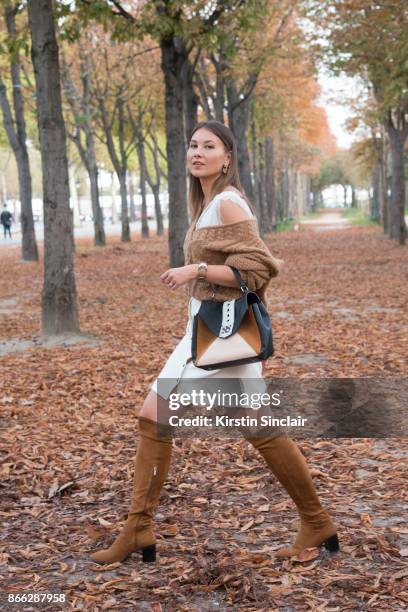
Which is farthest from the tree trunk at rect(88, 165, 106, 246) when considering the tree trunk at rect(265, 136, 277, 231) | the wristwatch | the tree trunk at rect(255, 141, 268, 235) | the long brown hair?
the wristwatch

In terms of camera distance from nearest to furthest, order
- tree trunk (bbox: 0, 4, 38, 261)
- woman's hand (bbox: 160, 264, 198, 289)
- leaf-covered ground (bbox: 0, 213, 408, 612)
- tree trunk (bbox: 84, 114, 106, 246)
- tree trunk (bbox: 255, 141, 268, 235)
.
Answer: woman's hand (bbox: 160, 264, 198, 289)
leaf-covered ground (bbox: 0, 213, 408, 612)
tree trunk (bbox: 0, 4, 38, 261)
tree trunk (bbox: 84, 114, 106, 246)
tree trunk (bbox: 255, 141, 268, 235)

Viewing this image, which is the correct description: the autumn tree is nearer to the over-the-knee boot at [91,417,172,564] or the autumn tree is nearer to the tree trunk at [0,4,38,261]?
the tree trunk at [0,4,38,261]

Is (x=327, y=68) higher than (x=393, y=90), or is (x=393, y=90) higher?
(x=327, y=68)

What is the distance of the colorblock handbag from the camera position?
3.47m

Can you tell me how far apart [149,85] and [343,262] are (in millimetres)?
12811

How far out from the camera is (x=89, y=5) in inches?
498

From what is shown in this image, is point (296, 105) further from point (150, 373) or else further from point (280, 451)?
point (280, 451)

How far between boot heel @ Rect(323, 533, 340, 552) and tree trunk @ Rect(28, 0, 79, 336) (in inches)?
270

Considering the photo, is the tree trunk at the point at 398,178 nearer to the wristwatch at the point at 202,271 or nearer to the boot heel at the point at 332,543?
the boot heel at the point at 332,543

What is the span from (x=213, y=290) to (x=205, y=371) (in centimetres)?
35

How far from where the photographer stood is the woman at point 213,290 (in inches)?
140

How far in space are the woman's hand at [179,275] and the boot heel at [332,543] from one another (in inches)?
56.5

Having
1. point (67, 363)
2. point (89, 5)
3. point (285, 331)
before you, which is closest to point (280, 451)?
point (67, 363)

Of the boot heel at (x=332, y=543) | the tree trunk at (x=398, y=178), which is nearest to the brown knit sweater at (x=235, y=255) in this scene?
the boot heel at (x=332, y=543)
